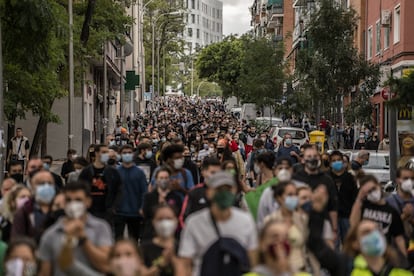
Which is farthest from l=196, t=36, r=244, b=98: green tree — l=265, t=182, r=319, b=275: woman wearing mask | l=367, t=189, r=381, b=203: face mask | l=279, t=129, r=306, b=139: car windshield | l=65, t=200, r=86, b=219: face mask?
l=65, t=200, r=86, b=219: face mask

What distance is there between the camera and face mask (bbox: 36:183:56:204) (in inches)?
429

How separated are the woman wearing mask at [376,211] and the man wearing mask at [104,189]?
3569 millimetres

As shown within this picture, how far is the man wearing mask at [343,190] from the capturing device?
14750 mm

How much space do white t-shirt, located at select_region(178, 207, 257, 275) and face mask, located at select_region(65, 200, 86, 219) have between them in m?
0.88

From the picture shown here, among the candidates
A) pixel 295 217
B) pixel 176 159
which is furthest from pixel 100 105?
pixel 295 217

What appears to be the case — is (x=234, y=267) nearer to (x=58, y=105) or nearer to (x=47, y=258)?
(x=47, y=258)

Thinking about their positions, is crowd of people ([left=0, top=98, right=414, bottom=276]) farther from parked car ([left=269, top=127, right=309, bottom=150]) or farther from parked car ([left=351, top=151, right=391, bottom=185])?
parked car ([left=269, top=127, right=309, bottom=150])

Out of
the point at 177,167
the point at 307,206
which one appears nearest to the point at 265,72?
the point at 177,167

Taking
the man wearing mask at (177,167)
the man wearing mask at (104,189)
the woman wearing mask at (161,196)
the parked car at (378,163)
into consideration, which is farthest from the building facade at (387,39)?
the woman wearing mask at (161,196)

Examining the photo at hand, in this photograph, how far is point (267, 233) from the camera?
779 cm

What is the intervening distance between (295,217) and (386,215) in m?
1.97

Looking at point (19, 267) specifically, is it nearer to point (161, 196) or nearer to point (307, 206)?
point (307, 206)

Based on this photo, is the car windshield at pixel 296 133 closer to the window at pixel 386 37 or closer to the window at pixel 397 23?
the window at pixel 397 23

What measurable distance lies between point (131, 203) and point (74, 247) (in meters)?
6.23
